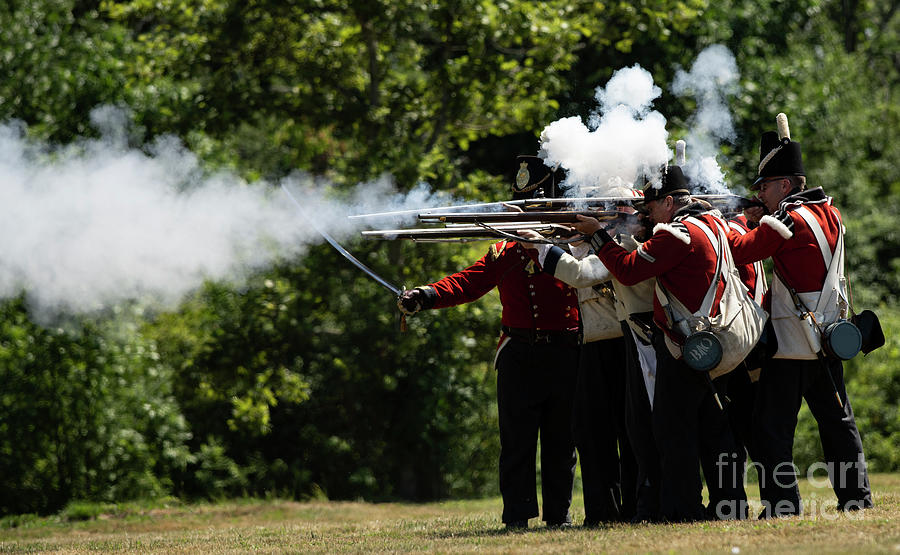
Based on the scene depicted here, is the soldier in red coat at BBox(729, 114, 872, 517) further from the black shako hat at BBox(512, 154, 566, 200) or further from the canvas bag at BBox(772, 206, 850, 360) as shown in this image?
the black shako hat at BBox(512, 154, 566, 200)

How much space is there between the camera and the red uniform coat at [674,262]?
6.27m

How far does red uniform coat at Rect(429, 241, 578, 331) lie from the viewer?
7.30m

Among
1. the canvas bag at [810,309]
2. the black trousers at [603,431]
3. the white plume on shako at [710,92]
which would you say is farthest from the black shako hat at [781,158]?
the white plume on shako at [710,92]

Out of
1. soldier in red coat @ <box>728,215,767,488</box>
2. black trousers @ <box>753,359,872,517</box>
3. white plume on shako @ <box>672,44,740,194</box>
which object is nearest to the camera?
black trousers @ <box>753,359,872,517</box>

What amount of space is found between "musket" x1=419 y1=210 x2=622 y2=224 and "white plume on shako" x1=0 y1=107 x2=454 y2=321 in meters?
1.69

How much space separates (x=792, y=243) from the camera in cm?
675

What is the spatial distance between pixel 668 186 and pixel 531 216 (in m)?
0.80

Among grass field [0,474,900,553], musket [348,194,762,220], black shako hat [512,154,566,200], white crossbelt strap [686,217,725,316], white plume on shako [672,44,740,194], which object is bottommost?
grass field [0,474,900,553]

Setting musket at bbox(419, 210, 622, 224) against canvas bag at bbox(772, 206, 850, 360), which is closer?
musket at bbox(419, 210, 622, 224)

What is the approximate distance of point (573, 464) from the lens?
291 inches

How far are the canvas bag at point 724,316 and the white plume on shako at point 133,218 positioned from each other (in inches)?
111

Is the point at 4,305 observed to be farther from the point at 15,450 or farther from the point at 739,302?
the point at 739,302

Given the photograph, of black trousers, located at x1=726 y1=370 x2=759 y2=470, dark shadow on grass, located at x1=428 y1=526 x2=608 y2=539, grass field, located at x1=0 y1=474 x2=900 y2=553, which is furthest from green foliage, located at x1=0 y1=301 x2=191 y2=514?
black trousers, located at x1=726 y1=370 x2=759 y2=470

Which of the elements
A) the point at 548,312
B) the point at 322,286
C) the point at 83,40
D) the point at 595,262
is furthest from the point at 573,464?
the point at 83,40
